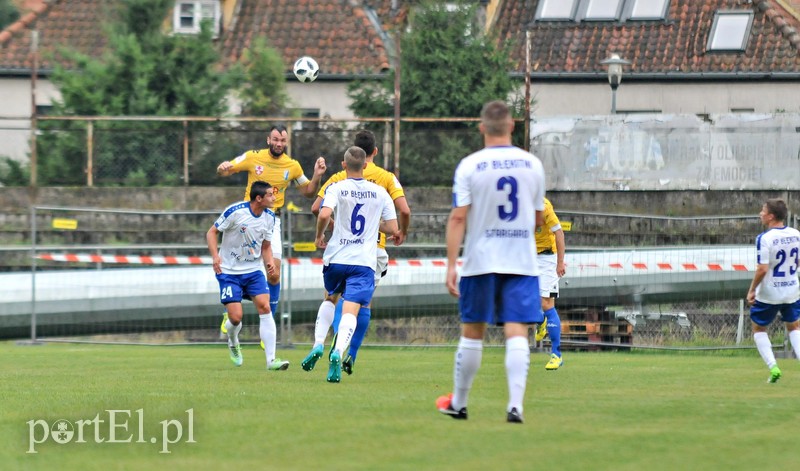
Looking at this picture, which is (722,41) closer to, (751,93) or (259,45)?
(751,93)

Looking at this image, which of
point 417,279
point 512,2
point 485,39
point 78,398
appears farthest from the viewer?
point 512,2

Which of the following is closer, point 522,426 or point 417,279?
point 522,426

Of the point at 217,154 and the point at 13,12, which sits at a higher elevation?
the point at 13,12

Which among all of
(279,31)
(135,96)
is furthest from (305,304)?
(279,31)

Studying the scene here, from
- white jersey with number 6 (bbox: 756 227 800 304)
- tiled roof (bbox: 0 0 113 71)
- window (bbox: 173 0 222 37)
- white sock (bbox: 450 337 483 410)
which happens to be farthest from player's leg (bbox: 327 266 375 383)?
tiled roof (bbox: 0 0 113 71)

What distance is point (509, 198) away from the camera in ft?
28.6

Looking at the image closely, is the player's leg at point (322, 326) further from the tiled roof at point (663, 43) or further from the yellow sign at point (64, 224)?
the tiled roof at point (663, 43)

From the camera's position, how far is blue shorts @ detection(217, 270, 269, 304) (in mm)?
14125

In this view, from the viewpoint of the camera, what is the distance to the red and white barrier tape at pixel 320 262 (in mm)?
21266

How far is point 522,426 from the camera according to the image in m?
8.43

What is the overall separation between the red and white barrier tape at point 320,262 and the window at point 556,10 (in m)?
19.0

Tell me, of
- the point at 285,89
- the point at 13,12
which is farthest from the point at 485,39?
the point at 13,12

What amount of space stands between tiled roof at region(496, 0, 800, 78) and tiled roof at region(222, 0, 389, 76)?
11.9 ft

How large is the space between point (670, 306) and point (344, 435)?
14.7 m
